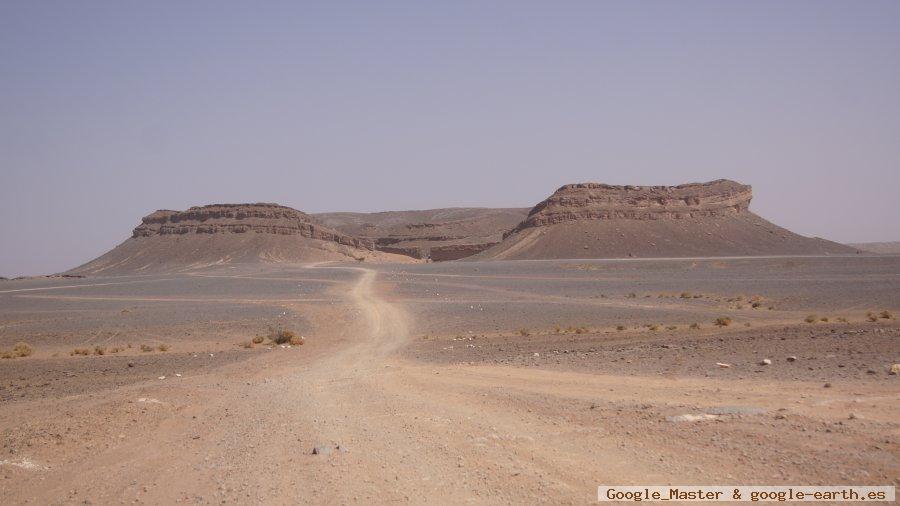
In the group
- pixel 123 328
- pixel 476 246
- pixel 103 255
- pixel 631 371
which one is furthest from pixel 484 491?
pixel 103 255

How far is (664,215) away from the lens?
11419cm

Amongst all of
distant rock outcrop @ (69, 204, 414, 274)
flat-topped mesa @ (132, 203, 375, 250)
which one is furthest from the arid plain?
flat-topped mesa @ (132, 203, 375, 250)

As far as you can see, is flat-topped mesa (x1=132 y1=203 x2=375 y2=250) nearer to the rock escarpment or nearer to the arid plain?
the rock escarpment

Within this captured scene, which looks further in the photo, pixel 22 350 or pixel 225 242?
pixel 225 242

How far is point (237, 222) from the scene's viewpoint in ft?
440

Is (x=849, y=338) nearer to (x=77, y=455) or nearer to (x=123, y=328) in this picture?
(x=77, y=455)

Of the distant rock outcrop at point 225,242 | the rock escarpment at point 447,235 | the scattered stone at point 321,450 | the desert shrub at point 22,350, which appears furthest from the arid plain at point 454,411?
the rock escarpment at point 447,235

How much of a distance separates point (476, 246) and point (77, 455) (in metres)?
124

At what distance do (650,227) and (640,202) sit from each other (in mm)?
8514

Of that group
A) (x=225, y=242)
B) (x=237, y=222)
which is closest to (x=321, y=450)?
(x=225, y=242)

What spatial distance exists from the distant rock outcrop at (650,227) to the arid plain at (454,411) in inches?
3134

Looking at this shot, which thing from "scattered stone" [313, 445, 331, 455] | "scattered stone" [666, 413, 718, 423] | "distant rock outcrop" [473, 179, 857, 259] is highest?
"distant rock outcrop" [473, 179, 857, 259]

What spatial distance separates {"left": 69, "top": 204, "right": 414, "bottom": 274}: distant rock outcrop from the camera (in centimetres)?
12069

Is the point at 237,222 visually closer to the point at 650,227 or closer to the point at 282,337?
the point at 650,227
